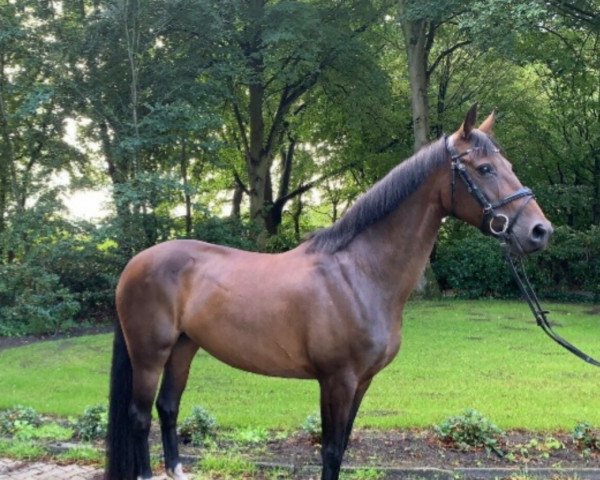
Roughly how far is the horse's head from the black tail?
2.44 m

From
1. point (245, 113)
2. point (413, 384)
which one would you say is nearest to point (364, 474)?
point (413, 384)

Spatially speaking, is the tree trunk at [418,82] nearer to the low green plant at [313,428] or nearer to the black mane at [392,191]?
the low green plant at [313,428]

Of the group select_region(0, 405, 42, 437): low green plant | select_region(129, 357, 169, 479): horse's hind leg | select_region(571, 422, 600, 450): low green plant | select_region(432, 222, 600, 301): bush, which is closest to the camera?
select_region(129, 357, 169, 479): horse's hind leg

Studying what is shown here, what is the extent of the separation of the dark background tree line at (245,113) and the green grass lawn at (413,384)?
281 centimetres

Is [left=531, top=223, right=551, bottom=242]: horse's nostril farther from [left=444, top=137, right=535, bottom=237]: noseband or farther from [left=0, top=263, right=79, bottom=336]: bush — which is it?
[left=0, top=263, right=79, bottom=336]: bush

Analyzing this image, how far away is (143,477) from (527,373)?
19.6 ft

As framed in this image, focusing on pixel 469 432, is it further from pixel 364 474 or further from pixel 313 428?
pixel 313 428

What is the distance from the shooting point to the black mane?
3.42 meters

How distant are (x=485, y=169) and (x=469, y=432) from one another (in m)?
2.58

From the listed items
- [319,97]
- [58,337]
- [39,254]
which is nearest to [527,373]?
[58,337]

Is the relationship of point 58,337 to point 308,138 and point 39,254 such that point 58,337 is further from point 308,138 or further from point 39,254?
point 308,138

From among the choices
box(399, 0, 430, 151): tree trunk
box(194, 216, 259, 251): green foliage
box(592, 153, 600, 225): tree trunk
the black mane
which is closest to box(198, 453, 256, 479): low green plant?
the black mane

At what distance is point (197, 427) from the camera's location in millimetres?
5309

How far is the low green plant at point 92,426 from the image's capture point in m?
5.41
